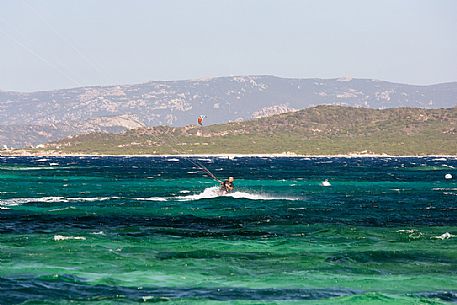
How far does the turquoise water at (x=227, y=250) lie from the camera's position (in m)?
39.4

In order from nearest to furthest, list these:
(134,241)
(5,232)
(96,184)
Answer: (134,241) → (5,232) → (96,184)

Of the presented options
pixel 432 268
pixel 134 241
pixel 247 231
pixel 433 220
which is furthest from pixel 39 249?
pixel 433 220

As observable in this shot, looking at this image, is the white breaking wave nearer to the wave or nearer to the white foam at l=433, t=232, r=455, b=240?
the wave

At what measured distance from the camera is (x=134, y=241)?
57844 millimetres

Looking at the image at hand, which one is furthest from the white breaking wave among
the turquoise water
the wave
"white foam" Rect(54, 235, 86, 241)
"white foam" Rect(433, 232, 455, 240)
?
"white foam" Rect(54, 235, 86, 241)

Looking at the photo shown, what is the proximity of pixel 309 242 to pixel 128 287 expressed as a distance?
21557 mm

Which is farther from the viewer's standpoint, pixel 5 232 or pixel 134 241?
pixel 5 232

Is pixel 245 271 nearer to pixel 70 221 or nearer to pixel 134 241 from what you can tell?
pixel 134 241

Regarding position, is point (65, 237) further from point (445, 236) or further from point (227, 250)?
point (445, 236)

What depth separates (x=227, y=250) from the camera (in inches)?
2115

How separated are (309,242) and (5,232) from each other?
2557 centimetres

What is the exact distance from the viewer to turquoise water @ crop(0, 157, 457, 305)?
39.4 m

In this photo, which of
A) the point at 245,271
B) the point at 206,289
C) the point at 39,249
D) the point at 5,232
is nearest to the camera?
the point at 206,289

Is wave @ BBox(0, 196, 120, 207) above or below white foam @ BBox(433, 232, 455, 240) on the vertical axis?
above
